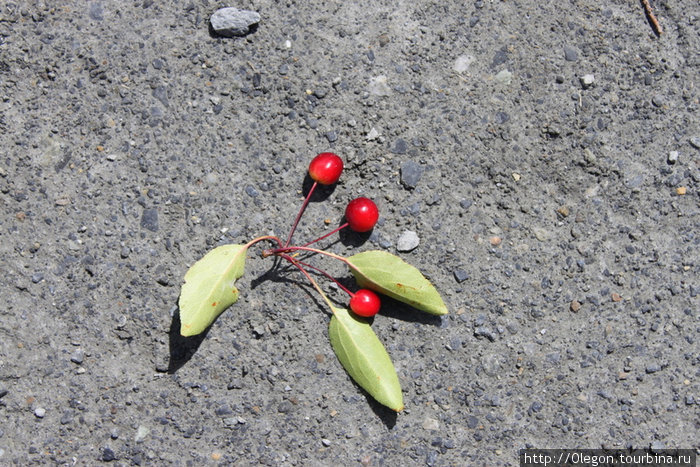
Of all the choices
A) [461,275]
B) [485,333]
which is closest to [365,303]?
[461,275]

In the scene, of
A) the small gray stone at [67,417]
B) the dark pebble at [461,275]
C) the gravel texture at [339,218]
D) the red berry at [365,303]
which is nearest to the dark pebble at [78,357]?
the gravel texture at [339,218]

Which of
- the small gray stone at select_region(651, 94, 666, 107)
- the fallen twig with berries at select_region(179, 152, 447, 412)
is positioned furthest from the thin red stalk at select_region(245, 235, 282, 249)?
the small gray stone at select_region(651, 94, 666, 107)

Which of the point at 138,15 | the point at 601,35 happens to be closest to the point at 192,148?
the point at 138,15

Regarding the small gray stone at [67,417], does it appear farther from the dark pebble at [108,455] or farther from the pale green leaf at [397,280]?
the pale green leaf at [397,280]

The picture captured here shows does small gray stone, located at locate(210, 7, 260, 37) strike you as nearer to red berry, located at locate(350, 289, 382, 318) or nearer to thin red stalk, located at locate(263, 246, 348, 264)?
thin red stalk, located at locate(263, 246, 348, 264)

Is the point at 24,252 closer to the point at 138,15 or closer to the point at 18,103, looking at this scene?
the point at 18,103

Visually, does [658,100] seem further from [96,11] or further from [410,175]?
[96,11]
